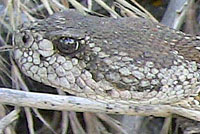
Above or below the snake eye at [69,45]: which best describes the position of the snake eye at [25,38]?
below

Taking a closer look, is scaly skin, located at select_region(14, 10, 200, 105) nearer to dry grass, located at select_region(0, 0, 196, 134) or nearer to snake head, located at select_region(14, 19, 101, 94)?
snake head, located at select_region(14, 19, 101, 94)

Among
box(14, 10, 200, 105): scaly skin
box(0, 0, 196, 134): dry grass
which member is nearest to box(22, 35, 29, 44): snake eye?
box(14, 10, 200, 105): scaly skin

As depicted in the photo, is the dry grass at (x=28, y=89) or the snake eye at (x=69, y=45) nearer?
the snake eye at (x=69, y=45)

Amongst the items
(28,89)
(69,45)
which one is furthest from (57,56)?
(28,89)

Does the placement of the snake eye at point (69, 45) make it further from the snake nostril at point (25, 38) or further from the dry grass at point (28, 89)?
the dry grass at point (28, 89)

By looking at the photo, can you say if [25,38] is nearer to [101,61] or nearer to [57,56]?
[57,56]

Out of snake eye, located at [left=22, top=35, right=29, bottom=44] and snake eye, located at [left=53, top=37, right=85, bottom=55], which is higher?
snake eye, located at [left=53, top=37, right=85, bottom=55]

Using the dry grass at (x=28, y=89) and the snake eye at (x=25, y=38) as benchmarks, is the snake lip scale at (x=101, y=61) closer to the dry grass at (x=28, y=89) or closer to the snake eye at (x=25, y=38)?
the snake eye at (x=25, y=38)

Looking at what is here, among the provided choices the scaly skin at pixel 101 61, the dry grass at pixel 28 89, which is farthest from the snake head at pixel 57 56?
the dry grass at pixel 28 89

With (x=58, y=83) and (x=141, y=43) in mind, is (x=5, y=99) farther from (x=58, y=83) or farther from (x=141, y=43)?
(x=141, y=43)
